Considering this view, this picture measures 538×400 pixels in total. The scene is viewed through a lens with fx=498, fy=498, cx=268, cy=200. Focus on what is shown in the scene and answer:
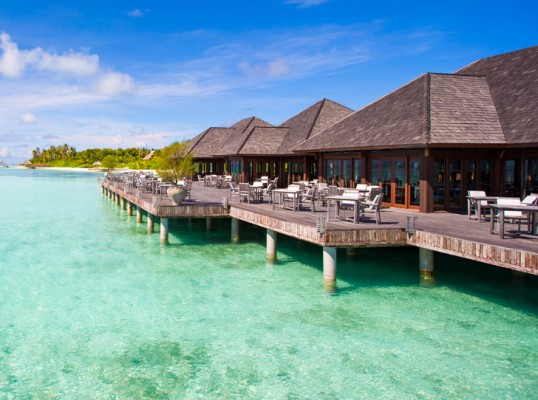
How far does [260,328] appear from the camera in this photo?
1044cm

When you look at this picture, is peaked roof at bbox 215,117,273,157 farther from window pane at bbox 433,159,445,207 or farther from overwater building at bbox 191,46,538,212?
window pane at bbox 433,159,445,207

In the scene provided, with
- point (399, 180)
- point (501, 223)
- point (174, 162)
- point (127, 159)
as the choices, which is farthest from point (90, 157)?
point (501, 223)

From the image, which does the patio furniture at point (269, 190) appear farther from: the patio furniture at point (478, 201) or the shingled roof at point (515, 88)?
the shingled roof at point (515, 88)

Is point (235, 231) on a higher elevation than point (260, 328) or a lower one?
higher

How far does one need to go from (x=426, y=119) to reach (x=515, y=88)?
443 cm

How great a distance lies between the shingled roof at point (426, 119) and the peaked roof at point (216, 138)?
17775mm

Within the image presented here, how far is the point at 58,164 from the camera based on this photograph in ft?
553

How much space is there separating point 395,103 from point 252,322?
13.3m

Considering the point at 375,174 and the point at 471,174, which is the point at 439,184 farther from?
the point at 375,174

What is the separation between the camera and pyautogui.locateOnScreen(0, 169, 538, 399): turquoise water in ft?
26.0

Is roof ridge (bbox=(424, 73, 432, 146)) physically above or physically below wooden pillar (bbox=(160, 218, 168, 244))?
above

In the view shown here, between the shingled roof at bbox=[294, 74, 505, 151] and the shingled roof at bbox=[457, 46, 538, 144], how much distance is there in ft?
1.18

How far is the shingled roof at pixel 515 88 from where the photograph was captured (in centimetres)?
1645

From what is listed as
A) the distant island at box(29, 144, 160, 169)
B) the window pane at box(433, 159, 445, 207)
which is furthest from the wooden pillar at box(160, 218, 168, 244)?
the distant island at box(29, 144, 160, 169)
